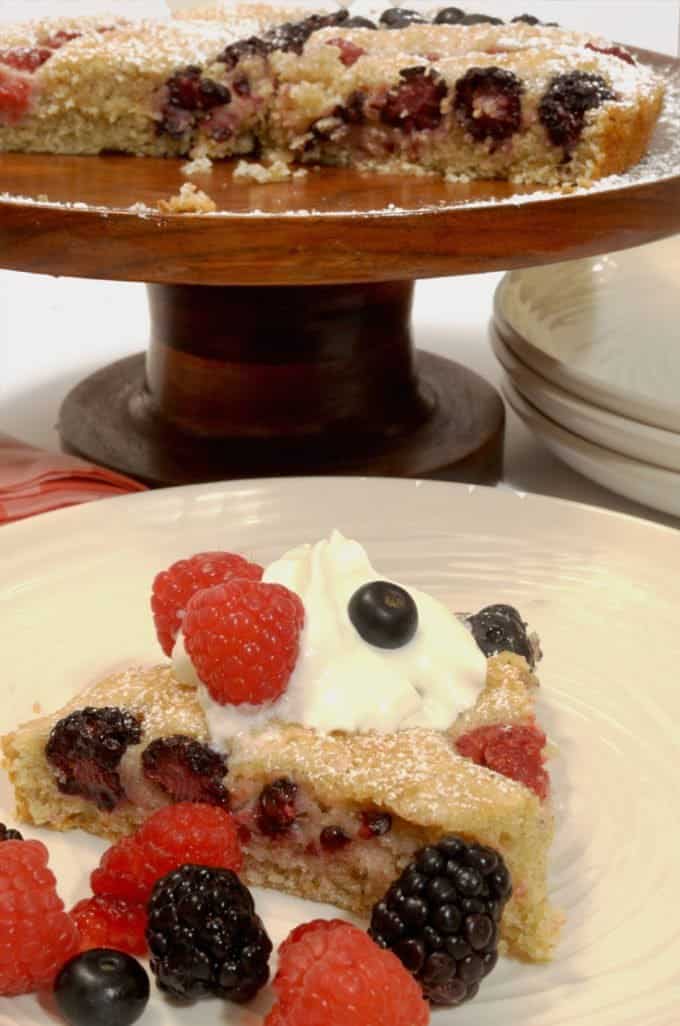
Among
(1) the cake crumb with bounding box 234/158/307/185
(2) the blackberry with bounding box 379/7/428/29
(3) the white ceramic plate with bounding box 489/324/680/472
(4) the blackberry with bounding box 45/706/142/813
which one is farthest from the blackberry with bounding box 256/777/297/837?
(2) the blackberry with bounding box 379/7/428/29

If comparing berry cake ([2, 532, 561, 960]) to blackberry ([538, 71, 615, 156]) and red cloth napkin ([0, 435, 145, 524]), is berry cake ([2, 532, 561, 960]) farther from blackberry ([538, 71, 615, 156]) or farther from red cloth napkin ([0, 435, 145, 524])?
blackberry ([538, 71, 615, 156])

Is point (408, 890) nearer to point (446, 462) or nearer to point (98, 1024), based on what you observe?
point (98, 1024)

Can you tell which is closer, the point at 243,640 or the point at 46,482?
the point at 243,640

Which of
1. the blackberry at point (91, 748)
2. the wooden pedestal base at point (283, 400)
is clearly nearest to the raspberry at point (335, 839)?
the blackberry at point (91, 748)

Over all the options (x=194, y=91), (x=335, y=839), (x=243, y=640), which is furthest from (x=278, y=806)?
(x=194, y=91)

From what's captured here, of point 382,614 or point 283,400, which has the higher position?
point 382,614

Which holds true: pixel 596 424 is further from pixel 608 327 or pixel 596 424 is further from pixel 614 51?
pixel 614 51
